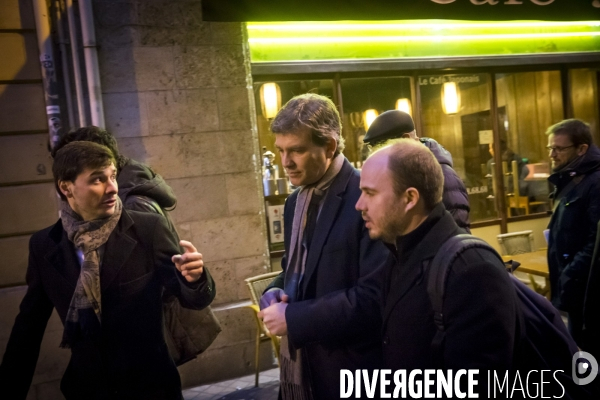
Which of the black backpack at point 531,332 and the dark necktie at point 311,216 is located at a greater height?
the dark necktie at point 311,216

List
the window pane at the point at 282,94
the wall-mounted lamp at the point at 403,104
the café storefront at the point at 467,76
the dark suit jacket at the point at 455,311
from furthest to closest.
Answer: the wall-mounted lamp at the point at 403,104 < the window pane at the point at 282,94 < the café storefront at the point at 467,76 < the dark suit jacket at the point at 455,311

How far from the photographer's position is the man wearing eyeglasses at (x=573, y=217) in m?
3.58

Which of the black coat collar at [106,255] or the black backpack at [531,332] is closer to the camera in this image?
the black backpack at [531,332]

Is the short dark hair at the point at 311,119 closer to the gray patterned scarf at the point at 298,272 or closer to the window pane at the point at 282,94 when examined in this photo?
the gray patterned scarf at the point at 298,272

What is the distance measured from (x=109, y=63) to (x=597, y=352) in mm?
4675

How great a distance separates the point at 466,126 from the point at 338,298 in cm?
636

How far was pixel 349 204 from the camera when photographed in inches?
89.4

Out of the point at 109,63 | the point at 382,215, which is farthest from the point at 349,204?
the point at 109,63

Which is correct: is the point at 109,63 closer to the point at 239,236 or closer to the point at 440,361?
the point at 239,236

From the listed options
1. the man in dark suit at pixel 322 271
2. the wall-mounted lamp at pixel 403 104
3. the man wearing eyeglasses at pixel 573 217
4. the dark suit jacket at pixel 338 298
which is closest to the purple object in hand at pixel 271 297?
the man in dark suit at pixel 322 271

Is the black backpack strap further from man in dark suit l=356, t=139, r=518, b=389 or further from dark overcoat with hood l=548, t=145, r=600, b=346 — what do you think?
dark overcoat with hood l=548, t=145, r=600, b=346

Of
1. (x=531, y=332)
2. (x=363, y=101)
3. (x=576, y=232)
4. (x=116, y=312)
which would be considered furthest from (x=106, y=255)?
(x=363, y=101)

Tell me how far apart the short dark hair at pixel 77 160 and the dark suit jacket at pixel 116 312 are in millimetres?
300

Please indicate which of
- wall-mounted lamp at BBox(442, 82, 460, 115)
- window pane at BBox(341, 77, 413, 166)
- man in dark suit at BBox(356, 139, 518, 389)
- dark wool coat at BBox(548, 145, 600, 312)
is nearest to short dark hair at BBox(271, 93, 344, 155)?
man in dark suit at BBox(356, 139, 518, 389)
